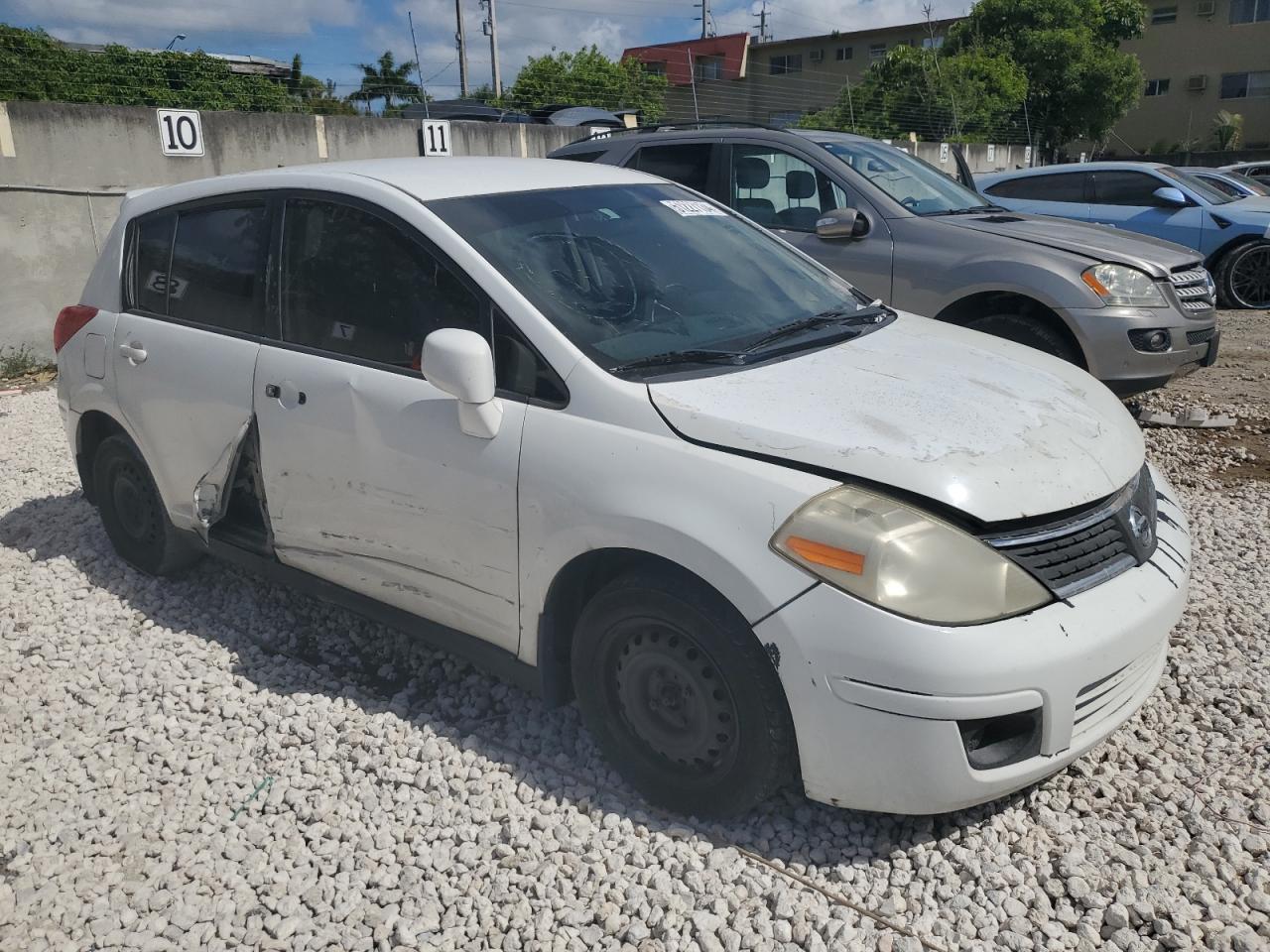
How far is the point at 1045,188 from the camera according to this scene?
11570mm

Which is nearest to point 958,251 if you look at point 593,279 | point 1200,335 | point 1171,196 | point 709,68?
point 1200,335

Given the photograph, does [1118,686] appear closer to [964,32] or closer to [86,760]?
[86,760]

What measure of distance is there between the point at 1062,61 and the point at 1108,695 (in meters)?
38.7

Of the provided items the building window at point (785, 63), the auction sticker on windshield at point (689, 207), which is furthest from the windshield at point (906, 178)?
the building window at point (785, 63)

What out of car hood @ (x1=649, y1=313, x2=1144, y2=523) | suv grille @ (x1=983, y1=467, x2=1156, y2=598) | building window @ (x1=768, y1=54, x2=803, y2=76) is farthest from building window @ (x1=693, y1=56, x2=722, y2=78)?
suv grille @ (x1=983, y1=467, x2=1156, y2=598)

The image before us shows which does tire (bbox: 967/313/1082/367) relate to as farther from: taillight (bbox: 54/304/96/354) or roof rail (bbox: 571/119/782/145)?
taillight (bbox: 54/304/96/354)

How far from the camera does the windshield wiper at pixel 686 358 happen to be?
9.40 feet

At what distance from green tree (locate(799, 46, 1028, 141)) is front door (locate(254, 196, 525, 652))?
22.1m

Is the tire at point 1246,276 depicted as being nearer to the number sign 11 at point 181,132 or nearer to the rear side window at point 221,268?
the number sign 11 at point 181,132

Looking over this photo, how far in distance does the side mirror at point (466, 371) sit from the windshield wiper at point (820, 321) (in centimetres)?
77

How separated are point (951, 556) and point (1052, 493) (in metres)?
0.36

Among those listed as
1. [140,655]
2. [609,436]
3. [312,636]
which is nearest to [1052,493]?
[609,436]

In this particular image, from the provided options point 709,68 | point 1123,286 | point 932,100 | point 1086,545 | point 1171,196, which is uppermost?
point 709,68

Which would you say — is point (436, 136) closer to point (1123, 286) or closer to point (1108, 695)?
point (1123, 286)
